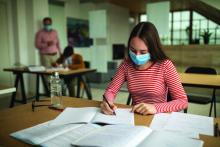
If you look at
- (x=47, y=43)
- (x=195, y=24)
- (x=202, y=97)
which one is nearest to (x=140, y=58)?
(x=202, y=97)

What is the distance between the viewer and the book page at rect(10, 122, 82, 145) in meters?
0.95

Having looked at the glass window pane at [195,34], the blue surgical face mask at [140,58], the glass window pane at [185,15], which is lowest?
the blue surgical face mask at [140,58]

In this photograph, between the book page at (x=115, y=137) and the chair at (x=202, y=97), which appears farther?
the chair at (x=202, y=97)

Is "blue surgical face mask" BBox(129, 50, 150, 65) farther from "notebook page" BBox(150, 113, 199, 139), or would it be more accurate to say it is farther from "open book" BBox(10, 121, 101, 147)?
"open book" BBox(10, 121, 101, 147)

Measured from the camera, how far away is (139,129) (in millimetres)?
988

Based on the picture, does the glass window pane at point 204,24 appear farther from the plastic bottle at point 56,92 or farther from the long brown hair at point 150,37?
the plastic bottle at point 56,92

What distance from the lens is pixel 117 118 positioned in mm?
1218

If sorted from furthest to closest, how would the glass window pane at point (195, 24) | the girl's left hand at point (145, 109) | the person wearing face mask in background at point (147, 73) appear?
1. the glass window pane at point (195, 24)
2. the person wearing face mask in background at point (147, 73)
3. the girl's left hand at point (145, 109)

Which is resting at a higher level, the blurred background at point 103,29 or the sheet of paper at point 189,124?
the blurred background at point 103,29

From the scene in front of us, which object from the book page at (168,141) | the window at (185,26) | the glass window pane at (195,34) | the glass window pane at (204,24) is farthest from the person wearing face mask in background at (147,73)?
the glass window pane at (204,24)

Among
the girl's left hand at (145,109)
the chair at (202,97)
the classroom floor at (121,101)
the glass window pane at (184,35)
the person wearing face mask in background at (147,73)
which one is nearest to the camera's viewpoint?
the girl's left hand at (145,109)

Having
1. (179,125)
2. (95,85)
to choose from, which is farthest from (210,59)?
(179,125)

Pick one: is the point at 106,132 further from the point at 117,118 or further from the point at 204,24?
the point at 204,24

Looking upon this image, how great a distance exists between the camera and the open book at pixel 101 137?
0.87 metres
